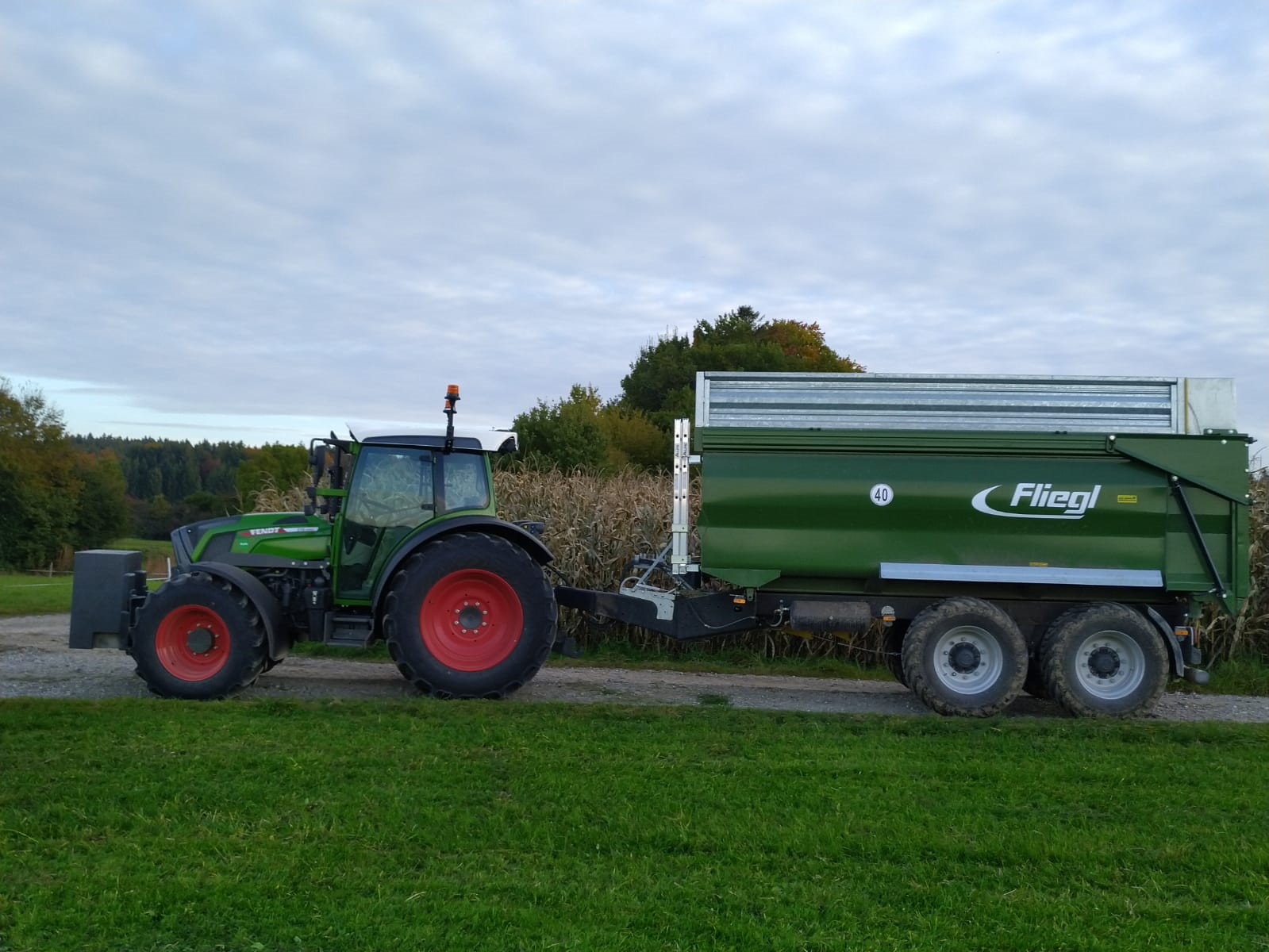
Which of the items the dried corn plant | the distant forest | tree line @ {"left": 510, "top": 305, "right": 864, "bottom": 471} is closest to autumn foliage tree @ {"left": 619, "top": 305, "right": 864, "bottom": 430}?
tree line @ {"left": 510, "top": 305, "right": 864, "bottom": 471}

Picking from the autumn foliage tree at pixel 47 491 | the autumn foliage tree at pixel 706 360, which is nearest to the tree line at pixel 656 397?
the autumn foliage tree at pixel 706 360

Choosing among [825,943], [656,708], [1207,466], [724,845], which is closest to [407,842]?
[724,845]

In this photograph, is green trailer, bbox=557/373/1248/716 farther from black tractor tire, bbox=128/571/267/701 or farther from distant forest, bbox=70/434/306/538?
distant forest, bbox=70/434/306/538

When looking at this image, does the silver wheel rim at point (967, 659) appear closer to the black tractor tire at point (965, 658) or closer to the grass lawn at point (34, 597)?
the black tractor tire at point (965, 658)

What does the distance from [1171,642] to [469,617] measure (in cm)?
609

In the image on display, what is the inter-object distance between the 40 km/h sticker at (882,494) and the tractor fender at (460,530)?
290 cm

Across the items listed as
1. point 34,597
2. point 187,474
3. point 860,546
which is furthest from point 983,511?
point 187,474

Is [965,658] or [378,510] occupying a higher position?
[378,510]

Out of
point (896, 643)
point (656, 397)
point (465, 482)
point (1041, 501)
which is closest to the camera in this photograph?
point (1041, 501)

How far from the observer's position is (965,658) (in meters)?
9.50

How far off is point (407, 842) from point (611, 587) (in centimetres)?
907

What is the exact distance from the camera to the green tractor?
9.05m

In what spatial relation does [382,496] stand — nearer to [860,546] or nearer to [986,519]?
[860,546]

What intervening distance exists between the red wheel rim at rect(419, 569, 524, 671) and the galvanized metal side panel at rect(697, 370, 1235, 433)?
237cm
